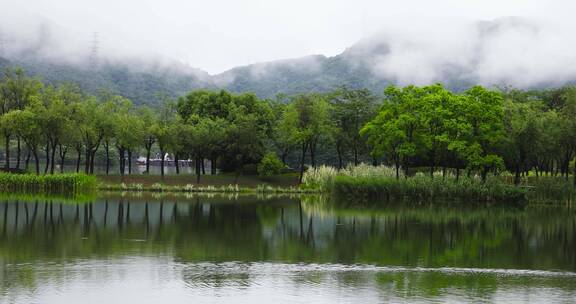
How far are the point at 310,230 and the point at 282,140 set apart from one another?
141ft

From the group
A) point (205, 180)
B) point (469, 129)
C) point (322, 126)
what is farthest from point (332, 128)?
point (469, 129)

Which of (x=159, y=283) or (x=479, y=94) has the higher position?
(x=479, y=94)

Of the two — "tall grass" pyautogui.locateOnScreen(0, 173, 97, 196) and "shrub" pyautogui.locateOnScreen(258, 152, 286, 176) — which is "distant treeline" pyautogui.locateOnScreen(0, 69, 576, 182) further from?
"tall grass" pyautogui.locateOnScreen(0, 173, 97, 196)

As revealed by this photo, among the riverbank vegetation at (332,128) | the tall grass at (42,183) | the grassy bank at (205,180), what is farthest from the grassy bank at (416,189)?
the tall grass at (42,183)

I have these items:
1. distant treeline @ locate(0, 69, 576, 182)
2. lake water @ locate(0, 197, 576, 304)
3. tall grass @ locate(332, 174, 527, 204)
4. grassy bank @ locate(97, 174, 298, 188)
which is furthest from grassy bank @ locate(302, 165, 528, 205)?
lake water @ locate(0, 197, 576, 304)

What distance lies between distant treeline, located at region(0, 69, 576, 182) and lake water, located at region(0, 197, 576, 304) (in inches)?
781

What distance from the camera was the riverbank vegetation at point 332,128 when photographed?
6066 centimetres

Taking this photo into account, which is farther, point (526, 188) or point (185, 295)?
point (526, 188)

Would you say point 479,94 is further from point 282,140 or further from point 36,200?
point 36,200

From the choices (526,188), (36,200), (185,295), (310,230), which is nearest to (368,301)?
(185,295)

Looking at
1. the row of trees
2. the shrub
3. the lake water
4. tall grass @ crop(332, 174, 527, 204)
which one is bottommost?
the lake water

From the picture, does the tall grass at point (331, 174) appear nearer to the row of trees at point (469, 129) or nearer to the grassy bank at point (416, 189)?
the grassy bank at point (416, 189)

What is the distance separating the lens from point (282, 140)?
75.8 m

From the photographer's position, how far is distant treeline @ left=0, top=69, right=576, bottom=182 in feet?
200
